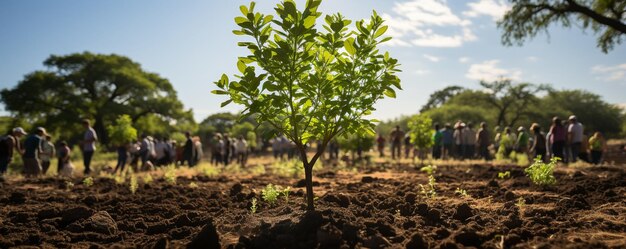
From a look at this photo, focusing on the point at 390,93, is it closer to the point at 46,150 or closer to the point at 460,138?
the point at 46,150

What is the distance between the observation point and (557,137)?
12.0 meters

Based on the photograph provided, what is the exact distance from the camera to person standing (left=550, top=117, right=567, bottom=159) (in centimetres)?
1188

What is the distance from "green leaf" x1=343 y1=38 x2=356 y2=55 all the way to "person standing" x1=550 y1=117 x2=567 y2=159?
1077 cm

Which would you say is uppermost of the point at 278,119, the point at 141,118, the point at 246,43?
the point at 141,118

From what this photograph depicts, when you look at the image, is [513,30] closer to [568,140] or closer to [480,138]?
[480,138]

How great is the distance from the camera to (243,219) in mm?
4324

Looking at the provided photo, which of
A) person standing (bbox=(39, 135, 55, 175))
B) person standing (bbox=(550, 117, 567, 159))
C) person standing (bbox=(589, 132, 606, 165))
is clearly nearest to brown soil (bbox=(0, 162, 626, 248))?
person standing (bbox=(39, 135, 55, 175))

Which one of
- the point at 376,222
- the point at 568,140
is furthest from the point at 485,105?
the point at 376,222

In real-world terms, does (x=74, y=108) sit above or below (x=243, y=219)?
above

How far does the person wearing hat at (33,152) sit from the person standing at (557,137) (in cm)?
1515

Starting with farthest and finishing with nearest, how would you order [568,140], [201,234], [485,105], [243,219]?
[485,105]
[568,140]
[243,219]
[201,234]

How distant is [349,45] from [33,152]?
34.7ft

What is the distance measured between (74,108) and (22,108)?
4.37 meters

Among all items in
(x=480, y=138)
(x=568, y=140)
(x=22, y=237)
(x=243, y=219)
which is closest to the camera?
(x=22, y=237)
